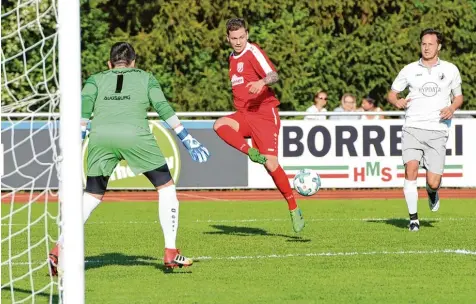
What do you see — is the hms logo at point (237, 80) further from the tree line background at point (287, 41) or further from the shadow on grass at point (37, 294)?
the tree line background at point (287, 41)

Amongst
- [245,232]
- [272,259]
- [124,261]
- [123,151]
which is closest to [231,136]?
[245,232]

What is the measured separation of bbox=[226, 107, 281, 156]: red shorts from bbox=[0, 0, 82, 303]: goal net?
6.70 feet

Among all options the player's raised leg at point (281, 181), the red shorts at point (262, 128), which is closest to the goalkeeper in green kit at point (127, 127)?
the player's raised leg at point (281, 181)

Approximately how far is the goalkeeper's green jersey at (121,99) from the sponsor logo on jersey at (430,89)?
4.52m

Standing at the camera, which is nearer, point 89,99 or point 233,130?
point 89,99

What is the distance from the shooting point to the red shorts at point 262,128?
Answer: 13438 millimetres

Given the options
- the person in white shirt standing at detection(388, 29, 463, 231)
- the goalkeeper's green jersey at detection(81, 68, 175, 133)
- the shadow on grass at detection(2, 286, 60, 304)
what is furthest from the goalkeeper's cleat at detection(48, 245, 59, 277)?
the person in white shirt standing at detection(388, 29, 463, 231)

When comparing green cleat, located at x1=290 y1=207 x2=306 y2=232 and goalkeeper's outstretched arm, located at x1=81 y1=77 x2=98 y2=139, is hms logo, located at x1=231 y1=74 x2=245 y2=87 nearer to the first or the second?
green cleat, located at x1=290 y1=207 x2=306 y2=232

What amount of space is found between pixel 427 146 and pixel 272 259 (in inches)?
140

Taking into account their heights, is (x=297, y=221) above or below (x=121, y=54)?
below

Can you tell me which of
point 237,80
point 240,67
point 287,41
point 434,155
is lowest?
point 434,155

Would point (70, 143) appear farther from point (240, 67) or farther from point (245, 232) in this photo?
point (245, 232)

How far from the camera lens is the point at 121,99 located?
32.7ft

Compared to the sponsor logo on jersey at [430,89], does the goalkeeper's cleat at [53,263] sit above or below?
below
